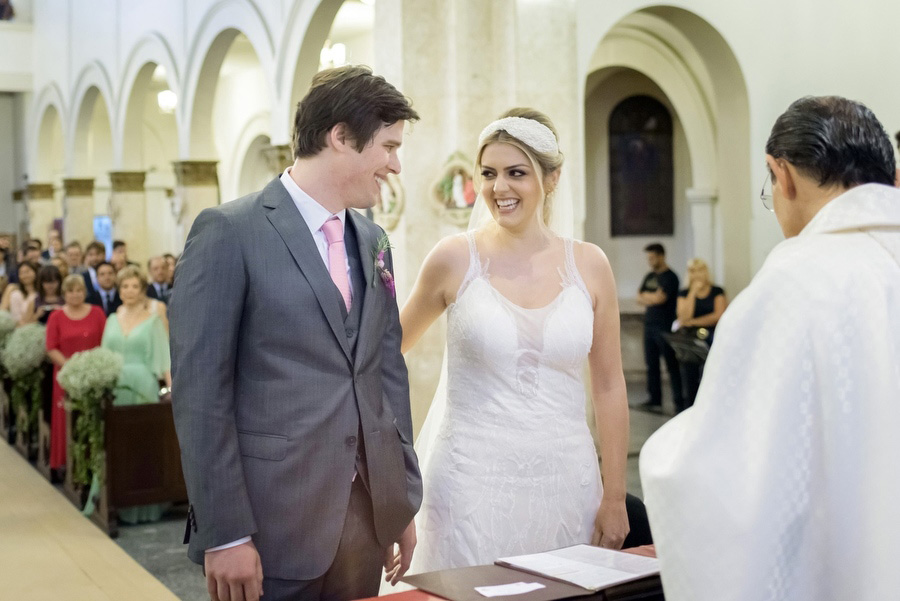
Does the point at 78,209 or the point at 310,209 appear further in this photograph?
the point at 78,209

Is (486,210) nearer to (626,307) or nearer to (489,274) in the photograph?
(489,274)

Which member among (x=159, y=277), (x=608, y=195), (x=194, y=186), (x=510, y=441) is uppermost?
(x=194, y=186)

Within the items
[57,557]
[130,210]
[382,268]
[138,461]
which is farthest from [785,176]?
[130,210]

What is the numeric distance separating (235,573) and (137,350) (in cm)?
555

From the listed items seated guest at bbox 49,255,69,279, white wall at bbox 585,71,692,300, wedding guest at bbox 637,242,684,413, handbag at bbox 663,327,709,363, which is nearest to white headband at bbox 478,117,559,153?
handbag at bbox 663,327,709,363

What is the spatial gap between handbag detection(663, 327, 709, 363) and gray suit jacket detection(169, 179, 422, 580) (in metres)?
6.85

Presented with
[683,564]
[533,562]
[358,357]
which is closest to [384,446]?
[358,357]

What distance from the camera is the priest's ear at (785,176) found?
196cm

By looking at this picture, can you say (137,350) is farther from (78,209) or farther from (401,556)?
(78,209)

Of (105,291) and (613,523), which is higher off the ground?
(105,291)

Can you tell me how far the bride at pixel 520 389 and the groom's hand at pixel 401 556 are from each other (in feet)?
1.19

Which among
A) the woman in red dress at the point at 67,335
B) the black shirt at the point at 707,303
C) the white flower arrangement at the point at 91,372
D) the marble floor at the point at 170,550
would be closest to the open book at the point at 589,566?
the marble floor at the point at 170,550

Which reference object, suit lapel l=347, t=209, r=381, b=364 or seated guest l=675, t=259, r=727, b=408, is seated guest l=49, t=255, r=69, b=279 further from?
suit lapel l=347, t=209, r=381, b=364

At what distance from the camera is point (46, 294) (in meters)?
9.99
